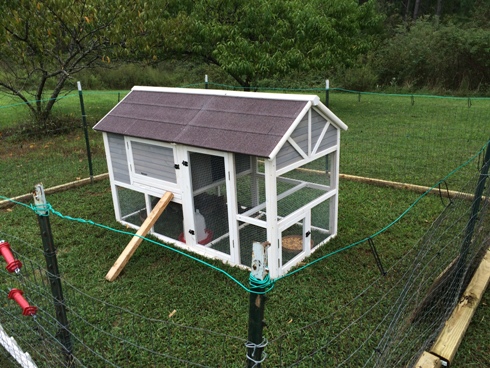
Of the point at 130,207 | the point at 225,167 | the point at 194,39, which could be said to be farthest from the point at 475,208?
the point at 194,39

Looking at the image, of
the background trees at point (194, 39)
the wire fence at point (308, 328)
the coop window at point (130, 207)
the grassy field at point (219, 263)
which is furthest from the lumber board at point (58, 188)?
the background trees at point (194, 39)

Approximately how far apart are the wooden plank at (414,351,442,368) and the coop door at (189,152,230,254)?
248 cm

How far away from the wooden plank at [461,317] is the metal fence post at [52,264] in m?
2.79

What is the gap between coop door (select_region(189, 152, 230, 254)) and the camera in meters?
4.94

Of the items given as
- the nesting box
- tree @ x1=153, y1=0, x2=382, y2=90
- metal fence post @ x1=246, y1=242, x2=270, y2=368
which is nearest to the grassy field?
the nesting box

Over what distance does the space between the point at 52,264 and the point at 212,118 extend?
2491 mm

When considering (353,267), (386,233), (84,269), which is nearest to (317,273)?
(353,267)

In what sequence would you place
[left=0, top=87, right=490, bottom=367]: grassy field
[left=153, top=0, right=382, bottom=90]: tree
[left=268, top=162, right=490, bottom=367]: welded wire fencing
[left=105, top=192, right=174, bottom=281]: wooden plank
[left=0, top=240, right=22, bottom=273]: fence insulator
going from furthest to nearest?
1. [left=153, top=0, right=382, bottom=90]: tree
2. [left=105, top=192, right=174, bottom=281]: wooden plank
3. [left=0, top=87, right=490, bottom=367]: grassy field
4. [left=268, top=162, right=490, bottom=367]: welded wire fencing
5. [left=0, top=240, right=22, bottom=273]: fence insulator

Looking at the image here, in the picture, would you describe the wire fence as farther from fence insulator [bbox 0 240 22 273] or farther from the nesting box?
the nesting box

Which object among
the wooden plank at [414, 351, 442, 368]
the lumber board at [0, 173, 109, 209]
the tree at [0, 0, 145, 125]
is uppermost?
the tree at [0, 0, 145, 125]

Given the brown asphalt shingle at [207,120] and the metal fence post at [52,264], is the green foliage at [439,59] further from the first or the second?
the metal fence post at [52,264]

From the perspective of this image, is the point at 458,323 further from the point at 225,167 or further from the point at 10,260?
the point at 10,260

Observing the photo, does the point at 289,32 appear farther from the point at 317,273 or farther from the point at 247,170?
the point at 317,273

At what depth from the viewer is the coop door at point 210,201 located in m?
4.94
